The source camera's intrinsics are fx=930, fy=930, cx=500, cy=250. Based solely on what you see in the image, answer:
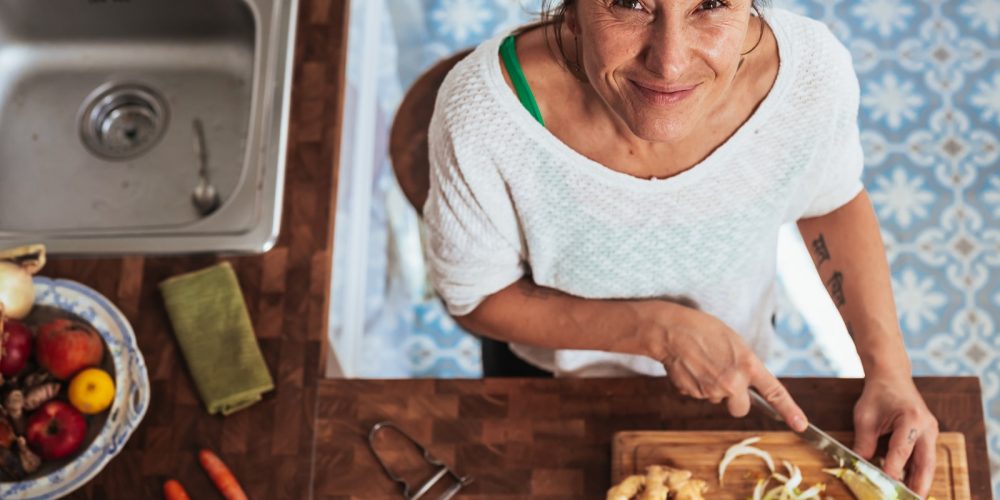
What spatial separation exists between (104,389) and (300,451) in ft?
0.78

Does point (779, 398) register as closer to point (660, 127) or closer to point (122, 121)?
point (660, 127)

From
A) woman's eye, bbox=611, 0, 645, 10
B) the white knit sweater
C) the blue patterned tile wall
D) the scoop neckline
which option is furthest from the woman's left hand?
the blue patterned tile wall

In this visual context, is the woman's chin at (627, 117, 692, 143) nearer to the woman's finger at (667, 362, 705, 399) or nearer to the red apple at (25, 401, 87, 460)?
the woman's finger at (667, 362, 705, 399)

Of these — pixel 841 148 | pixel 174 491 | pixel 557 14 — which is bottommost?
pixel 174 491

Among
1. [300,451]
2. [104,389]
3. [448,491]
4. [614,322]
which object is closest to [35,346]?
[104,389]

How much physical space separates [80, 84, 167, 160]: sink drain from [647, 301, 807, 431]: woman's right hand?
886 millimetres

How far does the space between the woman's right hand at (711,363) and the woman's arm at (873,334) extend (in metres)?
0.10

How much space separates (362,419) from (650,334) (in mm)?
352

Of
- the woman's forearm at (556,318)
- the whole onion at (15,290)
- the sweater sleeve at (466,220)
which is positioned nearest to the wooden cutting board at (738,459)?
the woman's forearm at (556,318)

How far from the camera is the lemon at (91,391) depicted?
107 cm

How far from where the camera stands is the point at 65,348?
1.07 meters

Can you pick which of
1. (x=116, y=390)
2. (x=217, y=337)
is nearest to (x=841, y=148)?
(x=217, y=337)

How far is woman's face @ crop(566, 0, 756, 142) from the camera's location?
752 millimetres

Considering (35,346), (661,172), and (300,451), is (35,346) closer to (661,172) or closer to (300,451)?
(300,451)
